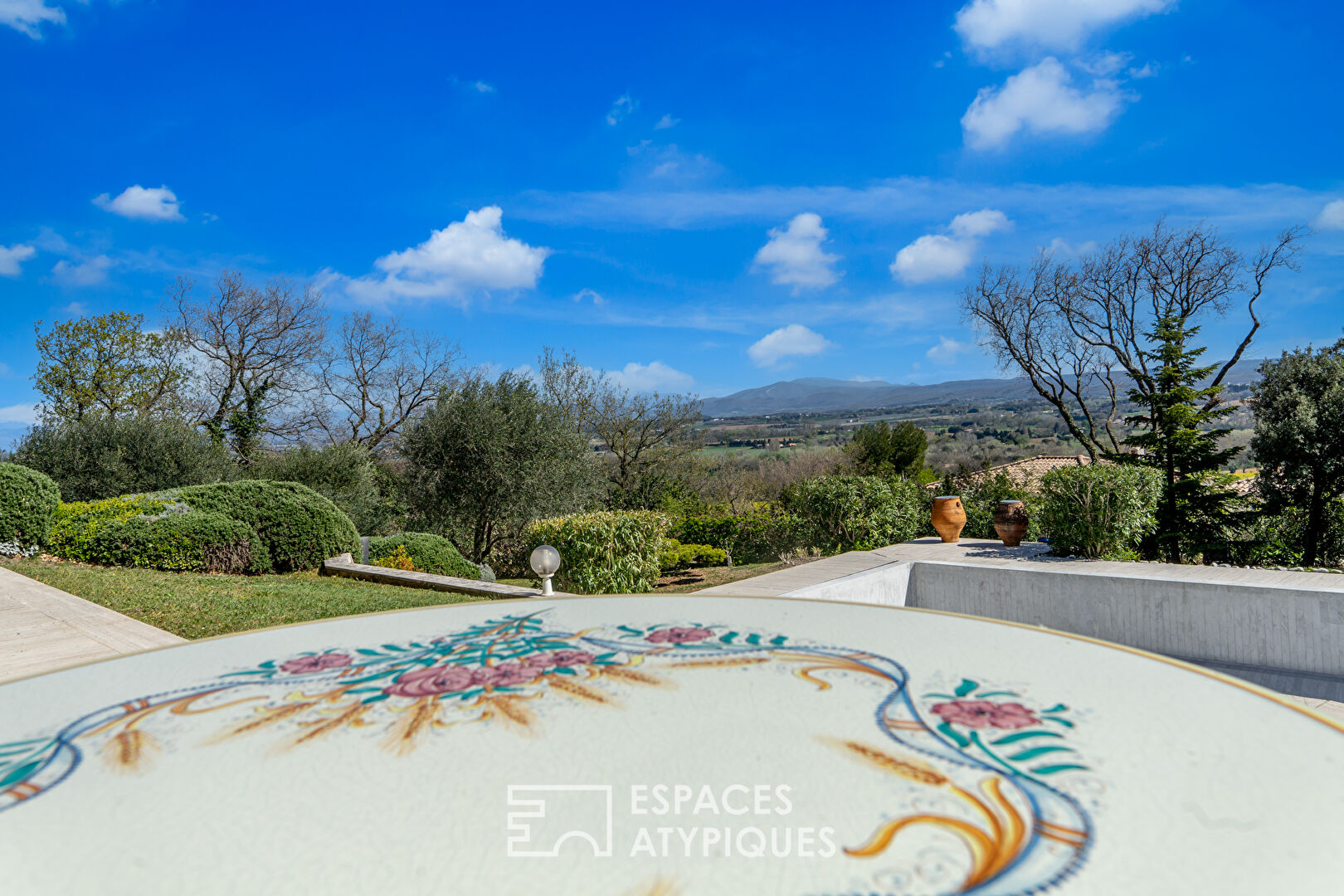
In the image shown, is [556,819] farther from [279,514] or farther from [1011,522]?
[279,514]

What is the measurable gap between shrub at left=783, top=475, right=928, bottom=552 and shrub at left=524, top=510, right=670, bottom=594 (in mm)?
2420

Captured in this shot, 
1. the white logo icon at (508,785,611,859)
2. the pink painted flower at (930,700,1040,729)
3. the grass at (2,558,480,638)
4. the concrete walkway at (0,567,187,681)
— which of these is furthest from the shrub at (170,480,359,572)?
the pink painted flower at (930,700,1040,729)

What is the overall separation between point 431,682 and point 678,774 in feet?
2.36

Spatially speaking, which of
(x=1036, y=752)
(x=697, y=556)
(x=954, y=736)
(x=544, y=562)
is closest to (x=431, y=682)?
(x=954, y=736)

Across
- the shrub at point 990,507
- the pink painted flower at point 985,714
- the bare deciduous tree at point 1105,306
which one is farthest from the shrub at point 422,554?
the bare deciduous tree at point 1105,306

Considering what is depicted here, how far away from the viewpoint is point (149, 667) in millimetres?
1578

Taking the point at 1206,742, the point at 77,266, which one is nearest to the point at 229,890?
the point at 1206,742

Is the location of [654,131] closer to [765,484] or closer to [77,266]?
[765,484]

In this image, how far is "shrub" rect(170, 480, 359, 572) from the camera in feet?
28.4

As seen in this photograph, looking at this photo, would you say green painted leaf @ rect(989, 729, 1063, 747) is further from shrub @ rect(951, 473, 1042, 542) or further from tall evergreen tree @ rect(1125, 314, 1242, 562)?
tall evergreen tree @ rect(1125, 314, 1242, 562)

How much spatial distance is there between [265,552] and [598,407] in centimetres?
1127

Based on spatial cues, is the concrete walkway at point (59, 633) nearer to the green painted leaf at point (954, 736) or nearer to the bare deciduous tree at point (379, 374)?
the green painted leaf at point (954, 736)

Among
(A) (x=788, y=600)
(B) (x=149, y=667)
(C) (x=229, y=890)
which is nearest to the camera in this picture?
(C) (x=229, y=890)

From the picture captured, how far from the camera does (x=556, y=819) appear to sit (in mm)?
827
